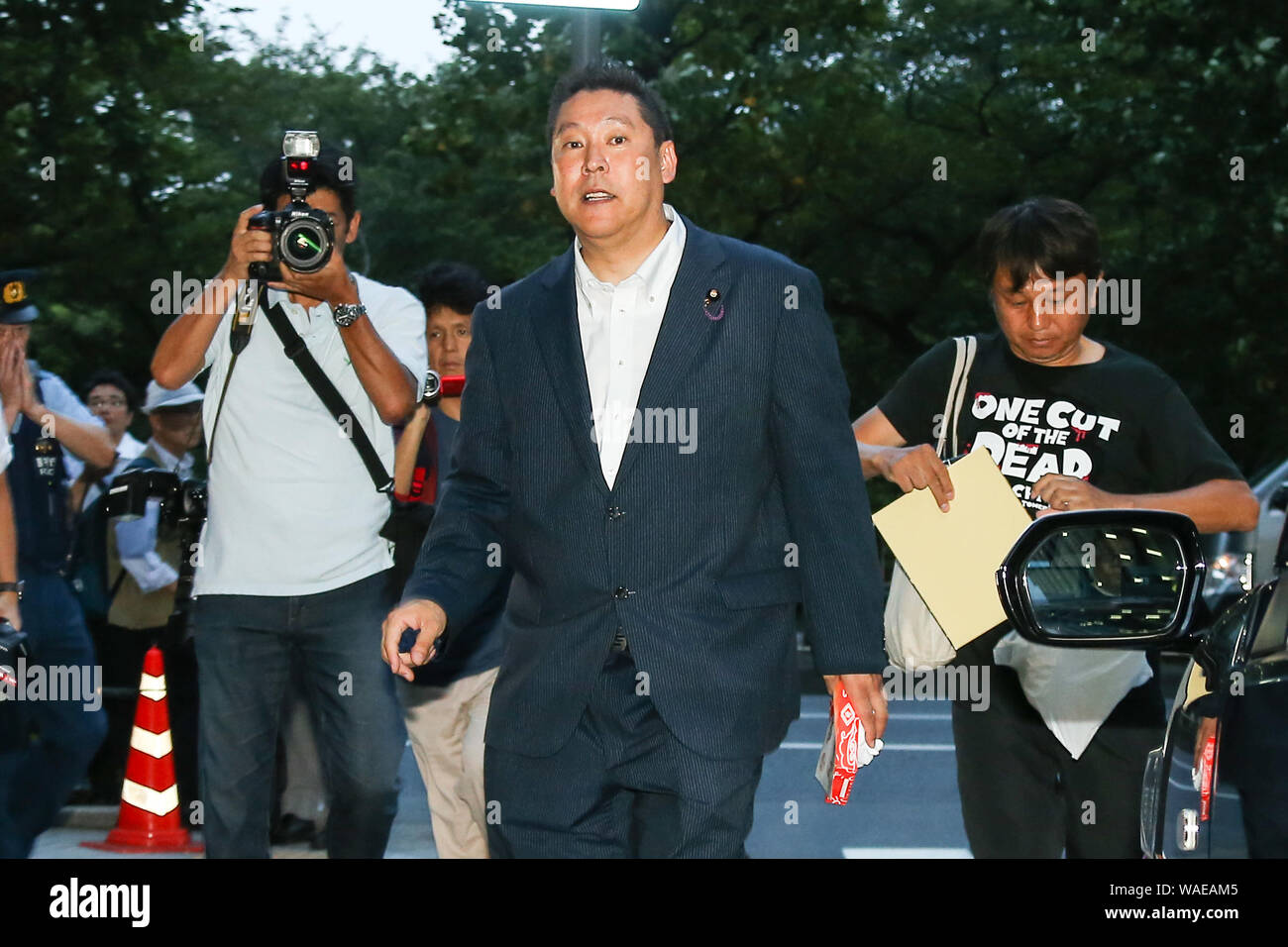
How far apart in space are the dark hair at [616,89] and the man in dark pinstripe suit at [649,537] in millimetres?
30

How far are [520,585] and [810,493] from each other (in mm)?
613

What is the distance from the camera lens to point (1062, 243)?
15.2 feet

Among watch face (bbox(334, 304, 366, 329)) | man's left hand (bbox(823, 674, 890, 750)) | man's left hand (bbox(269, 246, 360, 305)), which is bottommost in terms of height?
man's left hand (bbox(823, 674, 890, 750))

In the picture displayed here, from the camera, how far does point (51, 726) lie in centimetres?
597

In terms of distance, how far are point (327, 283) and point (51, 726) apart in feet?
6.38

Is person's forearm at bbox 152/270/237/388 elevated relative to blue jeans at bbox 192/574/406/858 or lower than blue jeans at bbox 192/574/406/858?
elevated

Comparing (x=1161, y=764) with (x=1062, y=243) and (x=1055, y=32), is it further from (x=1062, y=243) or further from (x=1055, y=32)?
(x=1055, y=32)

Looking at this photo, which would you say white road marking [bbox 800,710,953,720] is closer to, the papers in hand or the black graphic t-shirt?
the black graphic t-shirt

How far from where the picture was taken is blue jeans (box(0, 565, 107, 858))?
18.8 ft

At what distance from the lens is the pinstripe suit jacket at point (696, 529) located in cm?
362

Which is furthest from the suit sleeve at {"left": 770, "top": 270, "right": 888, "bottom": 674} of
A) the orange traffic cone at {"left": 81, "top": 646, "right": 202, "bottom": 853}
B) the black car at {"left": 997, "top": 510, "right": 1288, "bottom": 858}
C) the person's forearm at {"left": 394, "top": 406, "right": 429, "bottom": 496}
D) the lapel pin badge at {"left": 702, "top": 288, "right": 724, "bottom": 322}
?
the orange traffic cone at {"left": 81, "top": 646, "right": 202, "bottom": 853}

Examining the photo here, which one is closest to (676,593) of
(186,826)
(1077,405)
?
(1077,405)

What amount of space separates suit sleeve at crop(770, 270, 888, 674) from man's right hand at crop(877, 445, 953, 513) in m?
0.73

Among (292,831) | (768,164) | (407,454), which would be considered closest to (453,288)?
(407,454)
